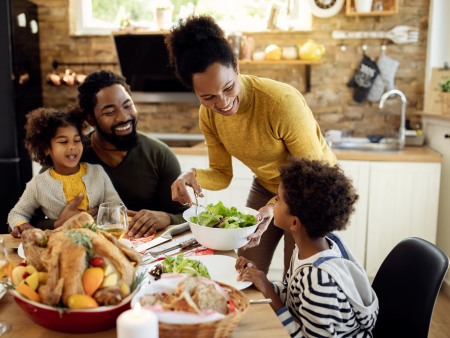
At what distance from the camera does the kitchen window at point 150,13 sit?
139 inches

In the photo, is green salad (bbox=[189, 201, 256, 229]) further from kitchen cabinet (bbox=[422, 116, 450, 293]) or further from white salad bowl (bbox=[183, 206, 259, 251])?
kitchen cabinet (bbox=[422, 116, 450, 293])

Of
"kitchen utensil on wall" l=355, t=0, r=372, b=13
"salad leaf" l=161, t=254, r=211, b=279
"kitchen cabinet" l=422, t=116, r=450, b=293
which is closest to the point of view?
"salad leaf" l=161, t=254, r=211, b=279

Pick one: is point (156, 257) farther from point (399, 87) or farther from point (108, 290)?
point (399, 87)

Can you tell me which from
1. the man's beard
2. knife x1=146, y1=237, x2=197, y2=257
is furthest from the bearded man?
knife x1=146, y1=237, x2=197, y2=257

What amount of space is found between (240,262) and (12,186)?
2.56 metres

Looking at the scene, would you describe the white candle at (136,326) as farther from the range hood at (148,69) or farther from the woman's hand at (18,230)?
the range hood at (148,69)

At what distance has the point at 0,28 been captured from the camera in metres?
3.17

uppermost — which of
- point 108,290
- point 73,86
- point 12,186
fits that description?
point 73,86

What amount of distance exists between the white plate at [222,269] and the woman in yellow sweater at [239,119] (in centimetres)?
15

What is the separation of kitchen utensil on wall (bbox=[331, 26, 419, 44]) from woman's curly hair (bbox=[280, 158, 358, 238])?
94.1 inches

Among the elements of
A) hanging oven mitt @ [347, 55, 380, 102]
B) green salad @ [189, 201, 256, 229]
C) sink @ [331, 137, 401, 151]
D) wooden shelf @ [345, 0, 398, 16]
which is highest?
wooden shelf @ [345, 0, 398, 16]

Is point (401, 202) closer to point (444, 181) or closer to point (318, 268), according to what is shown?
point (444, 181)

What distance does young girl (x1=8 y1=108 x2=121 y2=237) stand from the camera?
5.81 feet

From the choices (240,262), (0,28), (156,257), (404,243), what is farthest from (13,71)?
(404,243)
